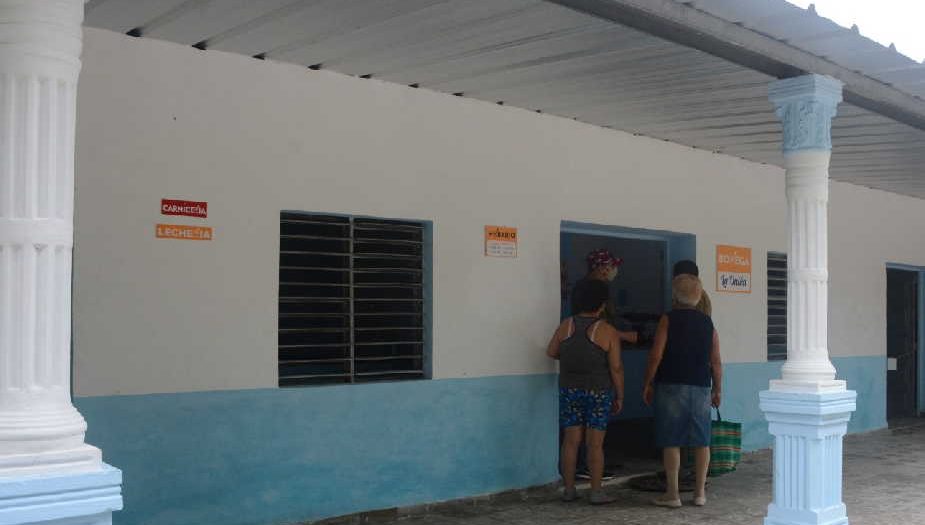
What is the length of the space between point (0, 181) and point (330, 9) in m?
2.21

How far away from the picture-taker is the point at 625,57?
559cm

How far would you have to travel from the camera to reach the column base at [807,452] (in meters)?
5.88

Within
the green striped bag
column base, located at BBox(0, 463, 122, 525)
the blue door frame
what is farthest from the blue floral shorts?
the blue door frame

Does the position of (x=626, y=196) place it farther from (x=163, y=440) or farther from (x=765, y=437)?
(x=163, y=440)

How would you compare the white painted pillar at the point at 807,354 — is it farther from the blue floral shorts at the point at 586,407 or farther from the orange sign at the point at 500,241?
the orange sign at the point at 500,241

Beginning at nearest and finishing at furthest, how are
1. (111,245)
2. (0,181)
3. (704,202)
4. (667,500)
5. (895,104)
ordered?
1. (0,181)
2. (111,245)
3. (895,104)
4. (667,500)
5. (704,202)

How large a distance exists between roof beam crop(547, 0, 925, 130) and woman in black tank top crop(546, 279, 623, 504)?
6.79 ft

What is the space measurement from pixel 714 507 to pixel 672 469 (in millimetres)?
492

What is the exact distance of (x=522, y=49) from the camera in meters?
5.53

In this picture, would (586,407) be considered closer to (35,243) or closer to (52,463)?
(52,463)

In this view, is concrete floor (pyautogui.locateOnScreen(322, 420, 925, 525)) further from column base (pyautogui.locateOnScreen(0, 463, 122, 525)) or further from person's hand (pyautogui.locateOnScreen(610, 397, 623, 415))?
column base (pyautogui.locateOnScreen(0, 463, 122, 525))

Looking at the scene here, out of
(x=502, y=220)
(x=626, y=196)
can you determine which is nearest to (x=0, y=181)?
(x=502, y=220)

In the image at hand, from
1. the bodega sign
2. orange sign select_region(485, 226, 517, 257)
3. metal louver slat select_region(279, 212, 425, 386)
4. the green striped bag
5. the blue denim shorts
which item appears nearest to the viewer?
metal louver slat select_region(279, 212, 425, 386)

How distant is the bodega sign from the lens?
9.29 meters
